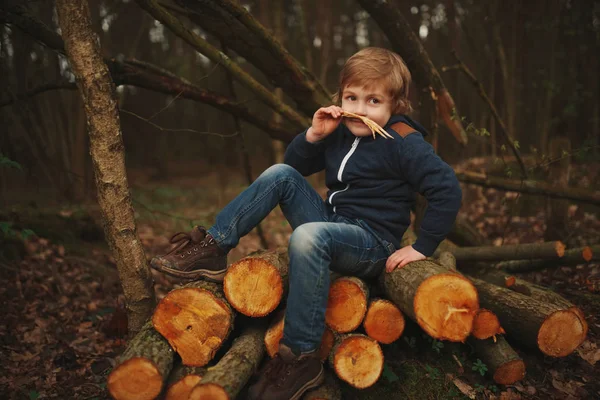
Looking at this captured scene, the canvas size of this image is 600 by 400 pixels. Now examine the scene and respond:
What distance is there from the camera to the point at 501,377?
265cm

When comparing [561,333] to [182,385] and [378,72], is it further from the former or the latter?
[182,385]

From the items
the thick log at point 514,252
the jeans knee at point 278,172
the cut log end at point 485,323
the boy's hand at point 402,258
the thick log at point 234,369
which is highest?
the jeans knee at point 278,172

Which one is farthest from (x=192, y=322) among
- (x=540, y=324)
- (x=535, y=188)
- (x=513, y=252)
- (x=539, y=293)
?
(x=535, y=188)

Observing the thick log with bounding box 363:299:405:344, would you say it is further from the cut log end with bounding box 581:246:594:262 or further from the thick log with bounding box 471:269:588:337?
the cut log end with bounding box 581:246:594:262

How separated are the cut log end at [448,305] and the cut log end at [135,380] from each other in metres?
1.42

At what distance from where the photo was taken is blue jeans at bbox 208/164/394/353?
2371mm

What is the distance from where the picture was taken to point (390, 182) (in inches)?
110

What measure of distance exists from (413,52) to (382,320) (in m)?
2.63

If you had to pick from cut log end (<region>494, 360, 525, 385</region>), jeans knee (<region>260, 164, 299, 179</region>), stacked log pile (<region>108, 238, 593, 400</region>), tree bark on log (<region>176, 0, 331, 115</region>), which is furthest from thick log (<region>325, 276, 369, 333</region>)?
tree bark on log (<region>176, 0, 331, 115</region>)

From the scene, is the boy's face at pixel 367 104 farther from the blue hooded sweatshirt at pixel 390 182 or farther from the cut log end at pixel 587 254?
the cut log end at pixel 587 254

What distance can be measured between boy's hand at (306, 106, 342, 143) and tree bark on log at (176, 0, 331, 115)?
1.37 meters

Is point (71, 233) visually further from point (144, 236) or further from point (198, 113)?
point (198, 113)

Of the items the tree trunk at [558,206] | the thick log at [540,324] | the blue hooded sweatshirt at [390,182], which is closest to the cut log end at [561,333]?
the thick log at [540,324]

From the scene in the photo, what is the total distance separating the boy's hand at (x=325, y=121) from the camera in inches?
110
